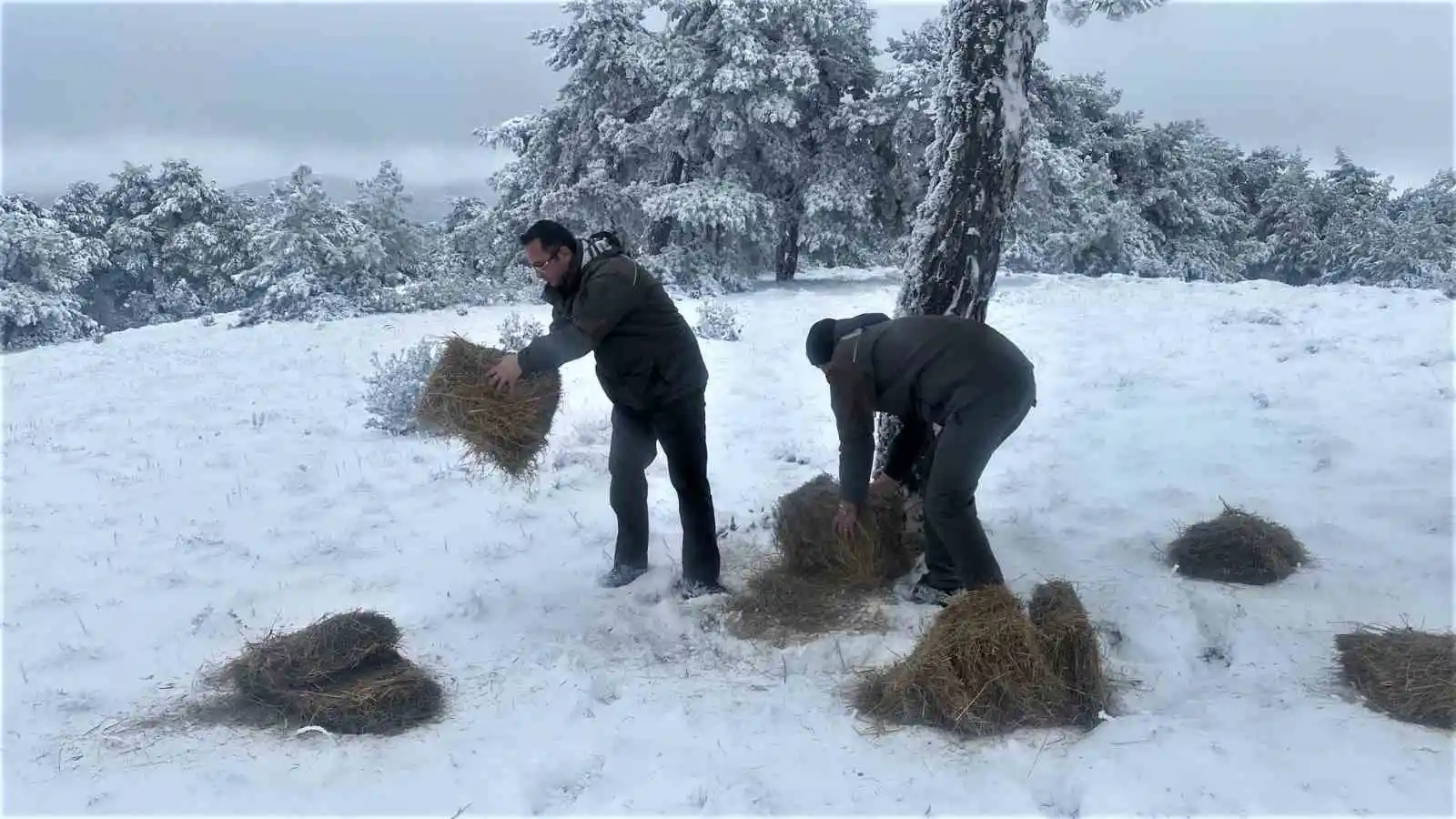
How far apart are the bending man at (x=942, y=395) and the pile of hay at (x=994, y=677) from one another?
48 centimetres

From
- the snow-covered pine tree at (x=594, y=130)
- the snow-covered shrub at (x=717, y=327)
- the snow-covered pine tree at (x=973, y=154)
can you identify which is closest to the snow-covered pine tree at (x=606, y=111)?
the snow-covered pine tree at (x=594, y=130)

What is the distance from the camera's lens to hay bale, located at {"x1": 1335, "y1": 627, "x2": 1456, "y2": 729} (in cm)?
328

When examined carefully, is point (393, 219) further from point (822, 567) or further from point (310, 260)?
point (822, 567)

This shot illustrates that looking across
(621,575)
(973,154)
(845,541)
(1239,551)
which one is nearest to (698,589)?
(621,575)

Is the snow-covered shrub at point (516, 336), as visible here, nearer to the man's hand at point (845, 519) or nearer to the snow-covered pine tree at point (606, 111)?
the man's hand at point (845, 519)

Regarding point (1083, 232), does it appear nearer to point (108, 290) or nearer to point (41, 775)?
point (41, 775)

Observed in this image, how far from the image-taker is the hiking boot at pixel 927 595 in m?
4.34

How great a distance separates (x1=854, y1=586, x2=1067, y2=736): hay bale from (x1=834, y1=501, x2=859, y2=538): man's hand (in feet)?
2.75

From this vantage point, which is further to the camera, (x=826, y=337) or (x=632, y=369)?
(x=632, y=369)

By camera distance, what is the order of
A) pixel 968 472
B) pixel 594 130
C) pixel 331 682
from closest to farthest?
pixel 331 682
pixel 968 472
pixel 594 130

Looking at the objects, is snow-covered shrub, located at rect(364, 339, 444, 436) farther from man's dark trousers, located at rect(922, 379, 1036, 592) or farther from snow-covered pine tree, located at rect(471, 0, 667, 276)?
snow-covered pine tree, located at rect(471, 0, 667, 276)

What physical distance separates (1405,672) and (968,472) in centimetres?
169

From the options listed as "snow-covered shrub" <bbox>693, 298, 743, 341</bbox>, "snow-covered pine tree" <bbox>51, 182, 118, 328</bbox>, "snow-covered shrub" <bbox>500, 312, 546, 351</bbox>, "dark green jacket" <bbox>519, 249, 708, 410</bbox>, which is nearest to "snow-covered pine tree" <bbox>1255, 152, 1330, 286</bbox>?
"snow-covered shrub" <bbox>693, 298, 743, 341</bbox>

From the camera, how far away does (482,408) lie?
4.39m
